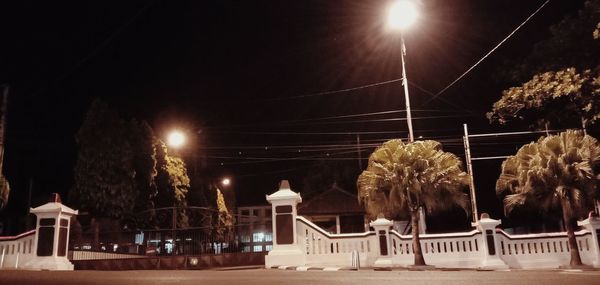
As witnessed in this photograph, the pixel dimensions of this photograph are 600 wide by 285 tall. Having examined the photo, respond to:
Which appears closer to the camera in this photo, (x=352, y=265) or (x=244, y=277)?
(x=244, y=277)

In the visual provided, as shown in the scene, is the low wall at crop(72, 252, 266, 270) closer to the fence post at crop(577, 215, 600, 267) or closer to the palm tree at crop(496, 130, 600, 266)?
the palm tree at crop(496, 130, 600, 266)

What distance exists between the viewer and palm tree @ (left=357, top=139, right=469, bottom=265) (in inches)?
591

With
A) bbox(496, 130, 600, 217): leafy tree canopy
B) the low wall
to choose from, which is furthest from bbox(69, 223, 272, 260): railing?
bbox(496, 130, 600, 217): leafy tree canopy

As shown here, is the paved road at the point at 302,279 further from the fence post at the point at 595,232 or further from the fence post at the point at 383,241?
the fence post at the point at 595,232

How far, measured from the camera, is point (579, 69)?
11.4 meters

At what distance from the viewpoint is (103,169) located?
25.5 m

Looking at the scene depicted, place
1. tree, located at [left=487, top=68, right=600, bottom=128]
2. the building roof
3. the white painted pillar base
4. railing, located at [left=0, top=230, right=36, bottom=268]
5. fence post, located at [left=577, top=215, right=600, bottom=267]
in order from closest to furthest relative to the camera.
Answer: tree, located at [left=487, top=68, right=600, bottom=128] < the white painted pillar base < railing, located at [left=0, top=230, right=36, bottom=268] < fence post, located at [left=577, top=215, right=600, bottom=267] < the building roof

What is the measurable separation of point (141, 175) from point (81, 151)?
3298 mm

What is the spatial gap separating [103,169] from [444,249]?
18.0 m

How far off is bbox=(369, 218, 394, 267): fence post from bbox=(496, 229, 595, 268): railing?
3561 millimetres

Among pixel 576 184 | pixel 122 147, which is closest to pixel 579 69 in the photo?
pixel 576 184

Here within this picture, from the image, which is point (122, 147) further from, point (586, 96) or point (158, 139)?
point (586, 96)

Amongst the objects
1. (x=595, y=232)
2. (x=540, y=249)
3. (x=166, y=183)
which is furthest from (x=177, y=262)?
(x=595, y=232)

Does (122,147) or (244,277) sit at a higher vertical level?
(122,147)
